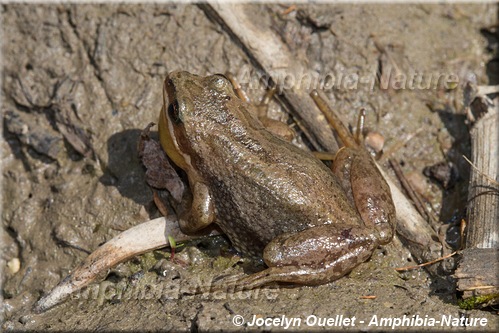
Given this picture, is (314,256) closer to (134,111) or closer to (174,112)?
(174,112)

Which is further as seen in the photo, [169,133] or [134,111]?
[134,111]

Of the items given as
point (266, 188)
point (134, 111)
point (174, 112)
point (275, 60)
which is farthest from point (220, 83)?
point (134, 111)

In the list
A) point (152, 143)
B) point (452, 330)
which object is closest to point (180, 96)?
point (152, 143)

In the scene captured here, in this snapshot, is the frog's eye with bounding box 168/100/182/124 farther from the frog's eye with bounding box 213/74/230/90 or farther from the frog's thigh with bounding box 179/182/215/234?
the frog's thigh with bounding box 179/182/215/234

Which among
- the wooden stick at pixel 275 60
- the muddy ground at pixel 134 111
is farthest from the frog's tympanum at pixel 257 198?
the wooden stick at pixel 275 60

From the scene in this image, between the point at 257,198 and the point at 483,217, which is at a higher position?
the point at 257,198

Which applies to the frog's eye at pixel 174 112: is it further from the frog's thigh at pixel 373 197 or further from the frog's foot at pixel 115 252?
the frog's thigh at pixel 373 197
